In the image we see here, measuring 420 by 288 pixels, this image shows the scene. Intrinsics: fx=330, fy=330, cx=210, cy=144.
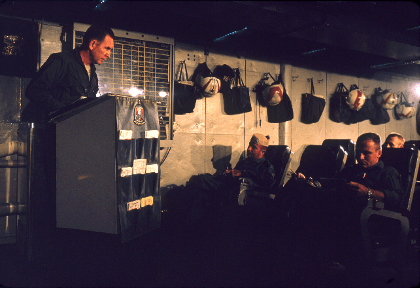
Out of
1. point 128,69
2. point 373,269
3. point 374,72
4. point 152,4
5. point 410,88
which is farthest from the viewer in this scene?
point 410,88

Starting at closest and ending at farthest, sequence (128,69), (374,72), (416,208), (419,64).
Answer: (416,208), (128,69), (419,64), (374,72)

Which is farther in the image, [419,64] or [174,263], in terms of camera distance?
[419,64]

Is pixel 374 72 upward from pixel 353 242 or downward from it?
upward

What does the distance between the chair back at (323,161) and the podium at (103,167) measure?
3062 mm

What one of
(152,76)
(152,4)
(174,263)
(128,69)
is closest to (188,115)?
(152,76)

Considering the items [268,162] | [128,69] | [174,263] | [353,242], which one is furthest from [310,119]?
[174,263]

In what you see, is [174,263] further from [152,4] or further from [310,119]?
[310,119]

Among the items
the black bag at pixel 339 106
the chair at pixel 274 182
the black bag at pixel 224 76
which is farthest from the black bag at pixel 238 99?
the black bag at pixel 339 106

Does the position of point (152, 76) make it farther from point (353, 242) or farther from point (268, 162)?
point (353, 242)

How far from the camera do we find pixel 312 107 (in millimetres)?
6438

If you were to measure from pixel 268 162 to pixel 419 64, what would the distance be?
5.20 meters

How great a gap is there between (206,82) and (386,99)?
4.62 metres

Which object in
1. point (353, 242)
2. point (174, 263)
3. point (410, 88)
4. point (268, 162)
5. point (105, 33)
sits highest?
point (410, 88)

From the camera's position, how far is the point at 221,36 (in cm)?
529
